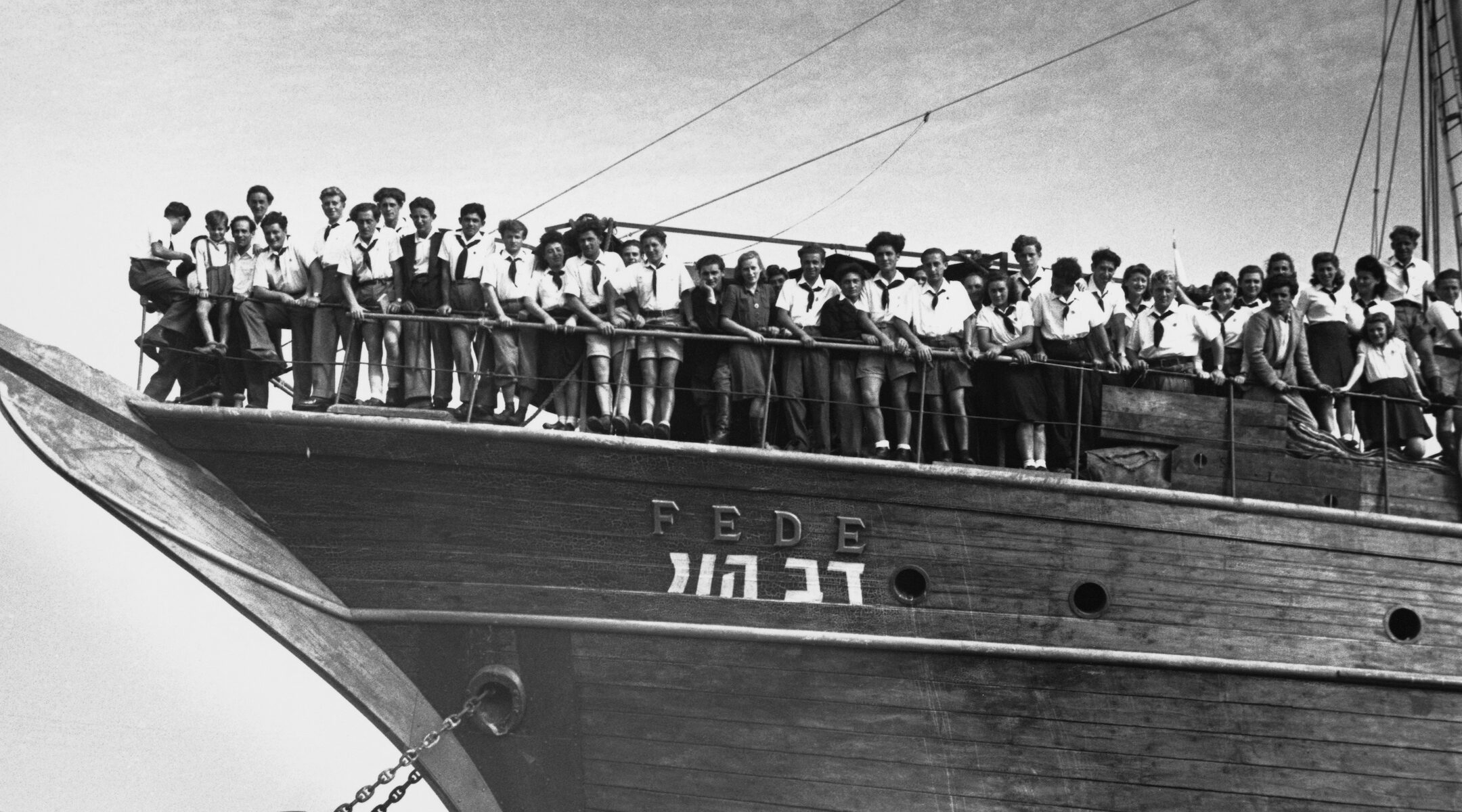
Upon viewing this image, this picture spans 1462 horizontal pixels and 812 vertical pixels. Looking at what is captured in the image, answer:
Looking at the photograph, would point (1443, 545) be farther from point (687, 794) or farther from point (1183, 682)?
point (687, 794)

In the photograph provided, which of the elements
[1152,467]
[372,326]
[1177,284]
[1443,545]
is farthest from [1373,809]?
[372,326]

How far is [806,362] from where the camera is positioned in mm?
8594

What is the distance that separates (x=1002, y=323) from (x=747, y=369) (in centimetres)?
163

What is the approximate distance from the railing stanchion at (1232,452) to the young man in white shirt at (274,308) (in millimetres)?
5355

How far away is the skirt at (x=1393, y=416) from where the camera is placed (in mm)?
9172

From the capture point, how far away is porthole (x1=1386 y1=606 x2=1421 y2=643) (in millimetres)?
8430

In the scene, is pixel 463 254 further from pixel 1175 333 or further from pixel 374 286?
pixel 1175 333

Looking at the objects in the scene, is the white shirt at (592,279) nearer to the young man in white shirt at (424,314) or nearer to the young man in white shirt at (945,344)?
the young man in white shirt at (424,314)

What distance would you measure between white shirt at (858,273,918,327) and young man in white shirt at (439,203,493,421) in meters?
2.24

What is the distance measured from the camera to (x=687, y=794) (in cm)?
794

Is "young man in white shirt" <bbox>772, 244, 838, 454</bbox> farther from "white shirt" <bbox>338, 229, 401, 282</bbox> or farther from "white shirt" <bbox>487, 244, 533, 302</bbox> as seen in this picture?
"white shirt" <bbox>338, 229, 401, 282</bbox>

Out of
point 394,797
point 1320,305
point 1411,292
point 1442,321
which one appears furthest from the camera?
point 1411,292

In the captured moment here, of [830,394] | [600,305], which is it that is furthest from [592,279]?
[830,394]

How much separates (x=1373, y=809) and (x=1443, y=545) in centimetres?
158
